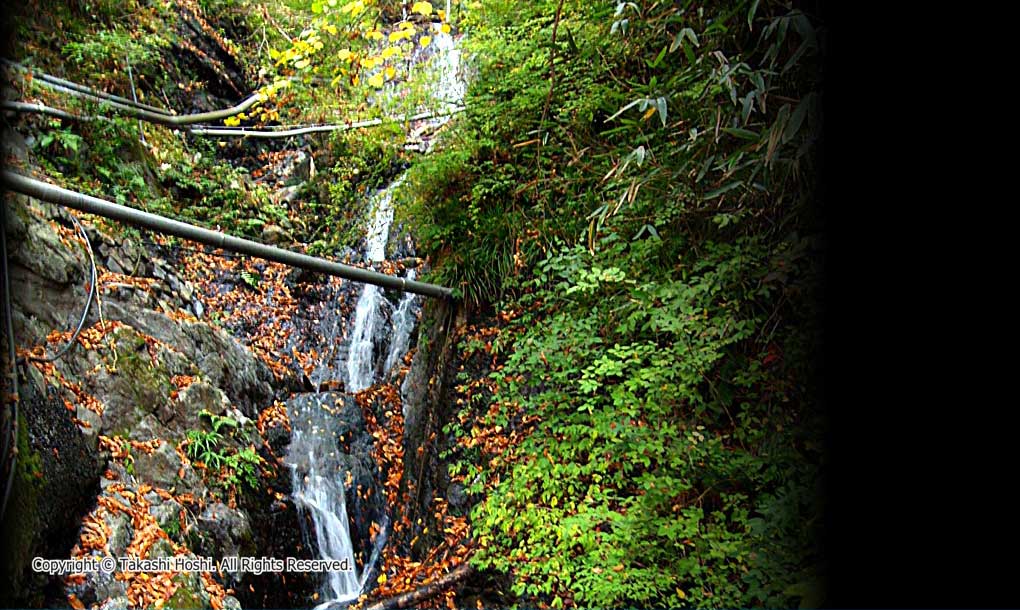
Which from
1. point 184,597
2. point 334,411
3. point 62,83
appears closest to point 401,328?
point 334,411

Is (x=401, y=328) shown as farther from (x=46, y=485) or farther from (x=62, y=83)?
(x=62, y=83)

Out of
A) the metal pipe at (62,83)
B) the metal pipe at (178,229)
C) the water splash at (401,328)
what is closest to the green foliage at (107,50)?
the metal pipe at (62,83)

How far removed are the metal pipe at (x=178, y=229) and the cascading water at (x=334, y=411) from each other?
2211mm

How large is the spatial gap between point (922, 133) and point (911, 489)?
35 cm

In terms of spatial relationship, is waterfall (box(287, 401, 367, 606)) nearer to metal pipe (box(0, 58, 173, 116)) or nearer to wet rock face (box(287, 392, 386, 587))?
wet rock face (box(287, 392, 386, 587))

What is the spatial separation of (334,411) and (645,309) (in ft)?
15.3

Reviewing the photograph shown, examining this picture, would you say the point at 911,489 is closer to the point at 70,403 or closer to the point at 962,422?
the point at 962,422

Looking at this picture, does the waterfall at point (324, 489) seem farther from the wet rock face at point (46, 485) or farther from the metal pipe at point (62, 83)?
the metal pipe at point (62, 83)

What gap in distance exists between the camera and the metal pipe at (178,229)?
2920 mm

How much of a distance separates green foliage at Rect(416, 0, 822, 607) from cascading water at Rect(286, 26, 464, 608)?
1778mm

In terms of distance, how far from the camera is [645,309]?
12.1ft

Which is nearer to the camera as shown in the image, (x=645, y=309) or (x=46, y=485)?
(x=46, y=485)

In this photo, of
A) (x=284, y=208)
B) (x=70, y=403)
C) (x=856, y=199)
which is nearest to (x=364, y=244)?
(x=284, y=208)

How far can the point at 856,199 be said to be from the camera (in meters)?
0.60
